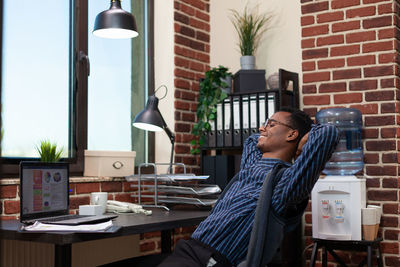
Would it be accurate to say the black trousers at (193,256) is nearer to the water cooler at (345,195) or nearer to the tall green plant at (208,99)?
the water cooler at (345,195)

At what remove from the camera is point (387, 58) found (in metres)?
2.96

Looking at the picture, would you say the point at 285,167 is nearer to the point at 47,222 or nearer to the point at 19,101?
the point at 47,222

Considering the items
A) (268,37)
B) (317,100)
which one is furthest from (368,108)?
(268,37)

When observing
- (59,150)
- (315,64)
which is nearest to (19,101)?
(59,150)

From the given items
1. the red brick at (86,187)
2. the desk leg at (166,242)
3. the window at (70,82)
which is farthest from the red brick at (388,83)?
the red brick at (86,187)

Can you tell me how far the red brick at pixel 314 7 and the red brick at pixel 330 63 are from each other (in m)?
0.36

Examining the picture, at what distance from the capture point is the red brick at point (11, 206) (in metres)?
2.21

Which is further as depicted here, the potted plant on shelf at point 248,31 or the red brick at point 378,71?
the potted plant on shelf at point 248,31

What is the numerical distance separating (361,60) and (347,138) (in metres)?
0.51

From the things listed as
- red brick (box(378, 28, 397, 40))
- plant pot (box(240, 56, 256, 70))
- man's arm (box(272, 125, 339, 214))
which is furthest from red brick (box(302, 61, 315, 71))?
man's arm (box(272, 125, 339, 214))

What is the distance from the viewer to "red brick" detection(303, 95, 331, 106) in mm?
3164

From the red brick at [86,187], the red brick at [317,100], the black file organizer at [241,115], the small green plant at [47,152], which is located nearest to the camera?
the small green plant at [47,152]

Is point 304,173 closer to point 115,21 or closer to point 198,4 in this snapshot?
point 115,21

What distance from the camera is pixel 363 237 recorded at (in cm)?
277
